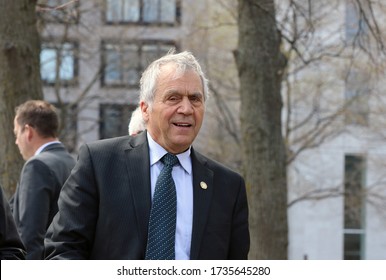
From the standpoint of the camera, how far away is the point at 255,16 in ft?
43.2

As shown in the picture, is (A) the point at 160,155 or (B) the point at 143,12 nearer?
(A) the point at 160,155

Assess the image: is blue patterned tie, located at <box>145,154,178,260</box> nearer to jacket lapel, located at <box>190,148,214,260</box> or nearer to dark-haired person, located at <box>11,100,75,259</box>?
jacket lapel, located at <box>190,148,214,260</box>

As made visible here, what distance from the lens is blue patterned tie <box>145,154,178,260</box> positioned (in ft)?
15.7

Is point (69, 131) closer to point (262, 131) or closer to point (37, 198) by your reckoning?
point (262, 131)

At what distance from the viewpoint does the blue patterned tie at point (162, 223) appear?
4.78 m

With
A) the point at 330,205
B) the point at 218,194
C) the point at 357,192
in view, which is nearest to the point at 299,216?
the point at 330,205

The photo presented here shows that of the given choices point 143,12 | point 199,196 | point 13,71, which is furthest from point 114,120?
point 199,196

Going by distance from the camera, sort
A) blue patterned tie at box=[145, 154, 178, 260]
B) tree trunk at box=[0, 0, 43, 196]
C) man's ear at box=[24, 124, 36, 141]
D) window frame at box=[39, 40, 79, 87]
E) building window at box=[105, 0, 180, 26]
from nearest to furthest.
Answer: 1. blue patterned tie at box=[145, 154, 178, 260]
2. man's ear at box=[24, 124, 36, 141]
3. tree trunk at box=[0, 0, 43, 196]
4. window frame at box=[39, 40, 79, 87]
5. building window at box=[105, 0, 180, 26]

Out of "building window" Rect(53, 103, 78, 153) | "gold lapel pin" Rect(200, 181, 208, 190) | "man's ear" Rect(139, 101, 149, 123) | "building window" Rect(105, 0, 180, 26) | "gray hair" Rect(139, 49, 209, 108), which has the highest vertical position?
"building window" Rect(105, 0, 180, 26)

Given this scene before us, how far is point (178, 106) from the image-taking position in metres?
4.83

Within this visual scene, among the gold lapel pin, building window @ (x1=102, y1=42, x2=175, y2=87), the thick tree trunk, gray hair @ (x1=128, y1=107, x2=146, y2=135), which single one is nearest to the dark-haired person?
gray hair @ (x1=128, y1=107, x2=146, y2=135)

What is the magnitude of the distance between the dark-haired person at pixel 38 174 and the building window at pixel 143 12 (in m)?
24.8

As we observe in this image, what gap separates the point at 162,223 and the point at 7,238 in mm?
786

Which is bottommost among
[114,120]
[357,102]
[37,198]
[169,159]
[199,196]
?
[114,120]
